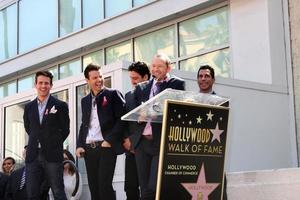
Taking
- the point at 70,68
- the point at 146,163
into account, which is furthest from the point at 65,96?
the point at 70,68

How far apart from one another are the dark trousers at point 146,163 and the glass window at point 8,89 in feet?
47.9

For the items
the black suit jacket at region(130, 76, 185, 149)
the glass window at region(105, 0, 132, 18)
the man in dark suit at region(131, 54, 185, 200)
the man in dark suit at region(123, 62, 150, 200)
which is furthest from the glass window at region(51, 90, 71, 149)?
the man in dark suit at region(131, 54, 185, 200)

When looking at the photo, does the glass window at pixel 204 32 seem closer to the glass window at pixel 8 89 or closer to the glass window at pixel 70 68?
the glass window at pixel 70 68

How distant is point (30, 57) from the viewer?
17.8 meters

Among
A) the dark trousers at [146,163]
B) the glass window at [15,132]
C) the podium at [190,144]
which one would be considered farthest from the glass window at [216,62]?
the podium at [190,144]

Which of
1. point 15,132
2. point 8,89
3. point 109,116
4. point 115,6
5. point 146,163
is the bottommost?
point 146,163

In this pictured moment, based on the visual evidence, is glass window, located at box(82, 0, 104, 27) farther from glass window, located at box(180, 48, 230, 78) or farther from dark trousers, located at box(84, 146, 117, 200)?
dark trousers, located at box(84, 146, 117, 200)

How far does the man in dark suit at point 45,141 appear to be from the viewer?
21.5 ft

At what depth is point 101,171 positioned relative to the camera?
614 cm

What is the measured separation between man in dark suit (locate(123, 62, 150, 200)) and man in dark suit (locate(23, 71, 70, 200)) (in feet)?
2.67

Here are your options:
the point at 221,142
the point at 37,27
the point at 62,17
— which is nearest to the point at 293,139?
the point at 221,142

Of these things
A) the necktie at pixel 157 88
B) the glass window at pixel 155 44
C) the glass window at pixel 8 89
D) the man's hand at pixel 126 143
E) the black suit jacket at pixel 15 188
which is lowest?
the black suit jacket at pixel 15 188

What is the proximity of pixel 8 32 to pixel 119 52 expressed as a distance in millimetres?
6102

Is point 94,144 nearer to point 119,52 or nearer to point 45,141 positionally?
point 45,141
